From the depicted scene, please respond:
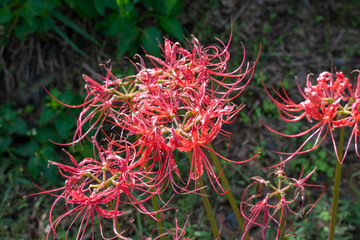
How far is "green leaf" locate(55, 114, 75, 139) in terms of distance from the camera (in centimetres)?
212

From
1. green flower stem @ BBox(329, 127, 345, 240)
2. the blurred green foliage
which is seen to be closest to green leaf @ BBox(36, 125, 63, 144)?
the blurred green foliage

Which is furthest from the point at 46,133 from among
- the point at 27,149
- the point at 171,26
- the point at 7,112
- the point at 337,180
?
the point at 337,180

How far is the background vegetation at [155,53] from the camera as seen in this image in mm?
2143

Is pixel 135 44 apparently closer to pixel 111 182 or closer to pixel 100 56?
pixel 100 56

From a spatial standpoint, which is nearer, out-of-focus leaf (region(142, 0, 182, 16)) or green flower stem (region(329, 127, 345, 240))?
green flower stem (region(329, 127, 345, 240))

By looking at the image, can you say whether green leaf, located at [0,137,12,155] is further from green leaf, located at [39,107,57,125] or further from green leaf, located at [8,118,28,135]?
green leaf, located at [39,107,57,125]

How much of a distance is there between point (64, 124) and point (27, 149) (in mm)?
296

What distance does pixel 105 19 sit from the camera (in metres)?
2.61

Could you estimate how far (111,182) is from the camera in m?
0.93

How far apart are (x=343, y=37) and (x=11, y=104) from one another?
198cm

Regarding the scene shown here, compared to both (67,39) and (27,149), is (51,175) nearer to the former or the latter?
(27,149)

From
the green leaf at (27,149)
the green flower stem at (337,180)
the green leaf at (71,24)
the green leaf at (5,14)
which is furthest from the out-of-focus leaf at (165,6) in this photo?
the green flower stem at (337,180)

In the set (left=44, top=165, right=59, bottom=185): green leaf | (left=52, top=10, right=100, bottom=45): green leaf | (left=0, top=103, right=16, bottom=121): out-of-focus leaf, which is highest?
(left=52, top=10, right=100, bottom=45): green leaf

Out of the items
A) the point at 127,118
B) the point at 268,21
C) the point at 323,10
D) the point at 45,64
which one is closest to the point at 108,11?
the point at 45,64
